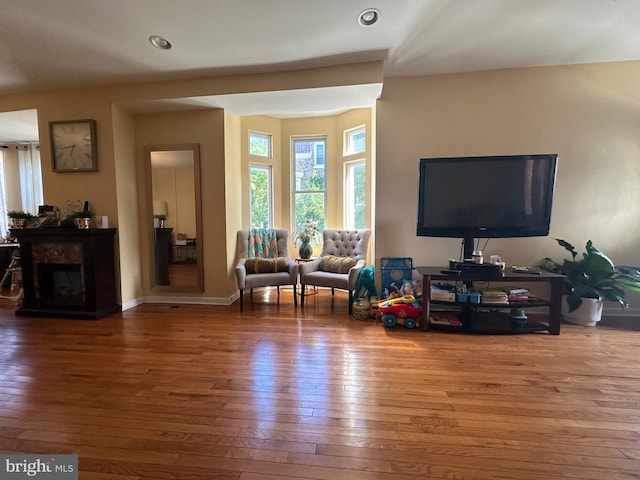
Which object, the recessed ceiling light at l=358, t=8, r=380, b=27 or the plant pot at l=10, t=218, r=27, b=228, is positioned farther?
the plant pot at l=10, t=218, r=27, b=228

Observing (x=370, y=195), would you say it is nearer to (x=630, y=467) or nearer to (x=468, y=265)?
(x=468, y=265)

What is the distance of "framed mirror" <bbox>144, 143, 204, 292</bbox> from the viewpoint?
3.68 m

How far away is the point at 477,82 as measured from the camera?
3.16 metres

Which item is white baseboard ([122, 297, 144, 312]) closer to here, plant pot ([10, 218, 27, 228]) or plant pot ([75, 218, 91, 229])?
plant pot ([75, 218, 91, 229])

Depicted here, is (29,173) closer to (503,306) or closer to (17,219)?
(17,219)

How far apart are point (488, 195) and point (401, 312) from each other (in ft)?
4.95

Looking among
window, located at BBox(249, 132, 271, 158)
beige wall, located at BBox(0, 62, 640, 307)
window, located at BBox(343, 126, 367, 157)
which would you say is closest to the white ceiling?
beige wall, located at BBox(0, 62, 640, 307)

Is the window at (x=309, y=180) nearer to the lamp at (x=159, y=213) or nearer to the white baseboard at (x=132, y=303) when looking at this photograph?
the lamp at (x=159, y=213)

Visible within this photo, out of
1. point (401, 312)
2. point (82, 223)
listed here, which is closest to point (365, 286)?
point (401, 312)

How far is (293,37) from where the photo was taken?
99.8 inches

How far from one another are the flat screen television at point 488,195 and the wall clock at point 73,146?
3987 millimetres

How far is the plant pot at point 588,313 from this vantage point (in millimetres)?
2838

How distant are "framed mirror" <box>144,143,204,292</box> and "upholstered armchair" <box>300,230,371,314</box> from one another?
1.53m

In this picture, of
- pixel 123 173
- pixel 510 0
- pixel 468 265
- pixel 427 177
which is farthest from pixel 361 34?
pixel 123 173
